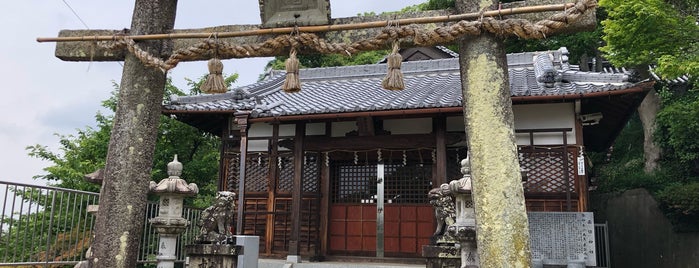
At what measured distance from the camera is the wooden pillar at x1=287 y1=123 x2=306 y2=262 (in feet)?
39.4

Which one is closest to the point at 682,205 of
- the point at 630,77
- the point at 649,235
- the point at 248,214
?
the point at 649,235

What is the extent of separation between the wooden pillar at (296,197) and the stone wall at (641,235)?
1054 cm

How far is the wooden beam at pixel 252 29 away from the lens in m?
3.88

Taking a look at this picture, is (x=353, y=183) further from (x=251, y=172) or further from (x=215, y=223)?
(x=215, y=223)

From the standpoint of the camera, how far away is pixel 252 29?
4.51 meters

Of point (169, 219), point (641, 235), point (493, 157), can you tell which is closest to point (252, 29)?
point (493, 157)

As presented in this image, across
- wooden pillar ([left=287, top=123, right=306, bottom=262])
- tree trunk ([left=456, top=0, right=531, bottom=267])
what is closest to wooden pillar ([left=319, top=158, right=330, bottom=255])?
wooden pillar ([left=287, top=123, right=306, bottom=262])

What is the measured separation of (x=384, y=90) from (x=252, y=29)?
33.3 ft

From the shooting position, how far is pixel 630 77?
10.7 m

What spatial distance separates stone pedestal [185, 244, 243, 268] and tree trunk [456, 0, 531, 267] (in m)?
6.11

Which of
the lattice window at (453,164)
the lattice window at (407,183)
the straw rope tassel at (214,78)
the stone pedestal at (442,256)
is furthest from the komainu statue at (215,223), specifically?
the lattice window at (453,164)

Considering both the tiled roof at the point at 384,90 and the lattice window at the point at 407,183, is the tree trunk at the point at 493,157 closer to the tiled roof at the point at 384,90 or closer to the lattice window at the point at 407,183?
the tiled roof at the point at 384,90

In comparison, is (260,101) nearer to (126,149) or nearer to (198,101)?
(198,101)

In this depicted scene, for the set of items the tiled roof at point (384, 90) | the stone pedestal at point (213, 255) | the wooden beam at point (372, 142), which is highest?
the tiled roof at point (384, 90)
